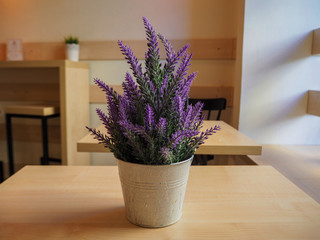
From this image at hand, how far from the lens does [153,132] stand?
1.60ft

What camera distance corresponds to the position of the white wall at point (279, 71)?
211 cm

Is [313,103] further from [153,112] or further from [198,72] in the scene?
[153,112]

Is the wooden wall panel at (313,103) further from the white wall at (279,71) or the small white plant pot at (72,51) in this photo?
the small white plant pot at (72,51)

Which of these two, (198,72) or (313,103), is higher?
(198,72)

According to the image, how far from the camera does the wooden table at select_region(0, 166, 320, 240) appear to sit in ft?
1.67

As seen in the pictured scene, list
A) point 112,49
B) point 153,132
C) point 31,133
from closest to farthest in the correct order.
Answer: point 153,132 → point 112,49 → point 31,133

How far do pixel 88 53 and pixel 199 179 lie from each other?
7.50 feet

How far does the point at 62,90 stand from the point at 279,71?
1.68 meters

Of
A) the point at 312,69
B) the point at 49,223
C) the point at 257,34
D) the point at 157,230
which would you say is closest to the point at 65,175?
the point at 49,223

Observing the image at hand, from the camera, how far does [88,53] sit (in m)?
2.77

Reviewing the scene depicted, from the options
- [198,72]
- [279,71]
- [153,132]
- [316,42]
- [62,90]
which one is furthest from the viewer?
[62,90]

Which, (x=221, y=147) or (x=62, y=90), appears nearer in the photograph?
(x=221, y=147)

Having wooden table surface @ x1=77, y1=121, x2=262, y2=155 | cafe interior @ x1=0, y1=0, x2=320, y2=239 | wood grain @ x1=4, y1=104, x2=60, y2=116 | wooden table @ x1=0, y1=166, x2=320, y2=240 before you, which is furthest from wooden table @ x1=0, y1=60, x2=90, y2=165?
wooden table @ x1=0, y1=166, x2=320, y2=240

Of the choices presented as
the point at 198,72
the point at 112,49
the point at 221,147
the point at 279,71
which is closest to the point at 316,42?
the point at 279,71
